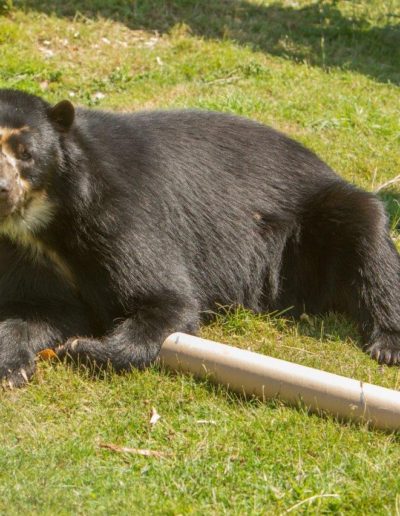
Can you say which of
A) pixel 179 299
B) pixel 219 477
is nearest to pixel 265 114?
pixel 179 299

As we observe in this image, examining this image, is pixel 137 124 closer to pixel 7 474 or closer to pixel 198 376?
pixel 198 376

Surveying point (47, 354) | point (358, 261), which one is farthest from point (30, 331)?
point (358, 261)

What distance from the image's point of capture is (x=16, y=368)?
549cm

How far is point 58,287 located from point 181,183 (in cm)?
113

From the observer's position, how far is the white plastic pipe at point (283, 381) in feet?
15.9

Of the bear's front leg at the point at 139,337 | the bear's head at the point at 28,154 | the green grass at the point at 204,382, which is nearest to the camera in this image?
Result: the green grass at the point at 204,382

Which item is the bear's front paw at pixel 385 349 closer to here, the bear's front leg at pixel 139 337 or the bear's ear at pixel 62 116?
the bear's front leg at pixel 139 337

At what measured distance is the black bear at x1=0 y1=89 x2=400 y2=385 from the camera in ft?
18.5

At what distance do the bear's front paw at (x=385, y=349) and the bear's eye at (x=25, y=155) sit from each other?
2.48 m

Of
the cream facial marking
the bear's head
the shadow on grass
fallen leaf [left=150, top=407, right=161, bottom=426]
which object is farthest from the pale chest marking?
the shadow on grass

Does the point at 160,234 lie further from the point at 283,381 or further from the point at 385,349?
the point at 385,349

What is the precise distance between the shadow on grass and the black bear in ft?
17.8

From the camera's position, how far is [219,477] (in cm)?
453

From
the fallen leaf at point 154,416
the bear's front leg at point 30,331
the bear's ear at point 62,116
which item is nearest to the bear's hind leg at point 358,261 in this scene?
the fallen leaf at point 154,416
